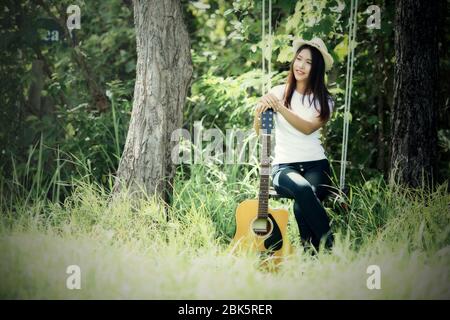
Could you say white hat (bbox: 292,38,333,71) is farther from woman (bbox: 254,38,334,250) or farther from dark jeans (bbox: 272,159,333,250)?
dark jeans (bbox: 272,159,333,250)

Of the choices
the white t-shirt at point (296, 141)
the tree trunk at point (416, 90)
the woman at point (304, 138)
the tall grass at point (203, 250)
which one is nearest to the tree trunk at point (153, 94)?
the tall grass at point (203, 250)

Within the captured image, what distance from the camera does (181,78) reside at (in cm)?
435

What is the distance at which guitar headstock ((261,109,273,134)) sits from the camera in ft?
12.3

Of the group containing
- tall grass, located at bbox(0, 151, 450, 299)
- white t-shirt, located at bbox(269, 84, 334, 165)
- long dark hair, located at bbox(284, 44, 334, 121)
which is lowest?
tall grass, located at bbox(0, 151, 450, 299)

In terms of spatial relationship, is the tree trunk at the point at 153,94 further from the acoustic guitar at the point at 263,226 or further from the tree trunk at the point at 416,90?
the tree trunk at the point at 416,90

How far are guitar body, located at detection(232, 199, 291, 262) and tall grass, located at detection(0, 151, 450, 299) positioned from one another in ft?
0.27


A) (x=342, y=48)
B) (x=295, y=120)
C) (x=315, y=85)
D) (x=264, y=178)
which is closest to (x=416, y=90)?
(x=315, y=85)

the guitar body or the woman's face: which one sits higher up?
the woman's face

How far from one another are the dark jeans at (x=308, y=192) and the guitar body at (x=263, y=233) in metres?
0.10

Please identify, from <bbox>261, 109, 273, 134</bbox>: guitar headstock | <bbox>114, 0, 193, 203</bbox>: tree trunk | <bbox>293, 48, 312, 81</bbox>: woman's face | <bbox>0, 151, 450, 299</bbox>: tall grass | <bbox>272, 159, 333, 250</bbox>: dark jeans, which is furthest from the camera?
<bbox>114, 0, 193, 203</bbox>: tree trunk

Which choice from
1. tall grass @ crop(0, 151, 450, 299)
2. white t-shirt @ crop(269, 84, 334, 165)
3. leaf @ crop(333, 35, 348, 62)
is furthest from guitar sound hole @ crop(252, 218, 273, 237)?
leaf @ crop(333, 35, 348, 62)

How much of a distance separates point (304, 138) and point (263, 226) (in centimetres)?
56
